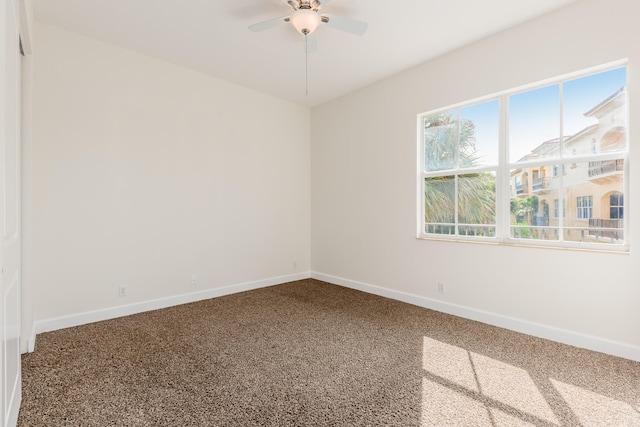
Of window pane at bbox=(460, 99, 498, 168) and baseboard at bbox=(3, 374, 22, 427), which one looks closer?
baseboard at bbox=(3, 374, 22, 427)

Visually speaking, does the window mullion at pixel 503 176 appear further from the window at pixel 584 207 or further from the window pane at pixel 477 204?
the window at pixel 584 207

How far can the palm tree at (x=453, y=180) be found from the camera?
339 centimetres

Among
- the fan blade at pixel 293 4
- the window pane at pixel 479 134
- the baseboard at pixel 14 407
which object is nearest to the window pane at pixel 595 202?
the window pane at pixel 479 134

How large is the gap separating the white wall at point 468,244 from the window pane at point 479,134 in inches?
7.8

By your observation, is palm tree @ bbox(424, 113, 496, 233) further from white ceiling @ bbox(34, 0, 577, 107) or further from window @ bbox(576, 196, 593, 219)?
white ceiling @ bbox(34, 0, 577, 107)

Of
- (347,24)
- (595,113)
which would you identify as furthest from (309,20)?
(595,113)

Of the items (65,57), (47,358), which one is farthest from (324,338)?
(65,57)

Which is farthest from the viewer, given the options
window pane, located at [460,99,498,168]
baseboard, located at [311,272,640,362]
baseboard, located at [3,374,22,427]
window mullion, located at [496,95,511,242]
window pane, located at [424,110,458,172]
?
window pane, located at [424,110,458,172]

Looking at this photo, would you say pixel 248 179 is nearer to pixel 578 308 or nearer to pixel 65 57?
pixel 65 57

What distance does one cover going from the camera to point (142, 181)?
3.57 metres

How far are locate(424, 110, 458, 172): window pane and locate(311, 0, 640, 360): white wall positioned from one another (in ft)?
0.55

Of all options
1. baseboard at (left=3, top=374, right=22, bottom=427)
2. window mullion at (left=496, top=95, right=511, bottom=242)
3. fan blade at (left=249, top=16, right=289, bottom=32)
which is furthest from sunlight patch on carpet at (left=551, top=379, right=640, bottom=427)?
fan blade at (left=249, top=16, right=289, bottom=32)

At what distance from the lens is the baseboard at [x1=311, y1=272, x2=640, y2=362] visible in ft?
8.13

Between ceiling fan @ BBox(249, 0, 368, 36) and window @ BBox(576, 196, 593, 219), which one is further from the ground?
ceiling fan @ BBox(249, 0, 368, 36)
